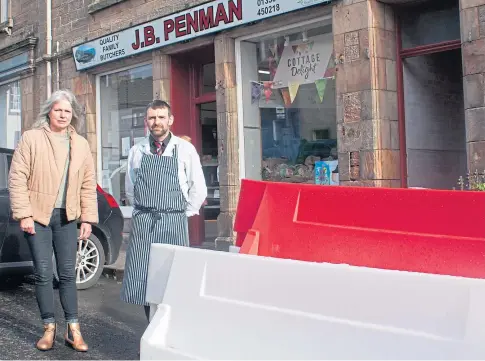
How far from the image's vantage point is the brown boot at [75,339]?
4484 millimetres

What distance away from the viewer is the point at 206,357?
2.57m

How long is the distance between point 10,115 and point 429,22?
1114cm

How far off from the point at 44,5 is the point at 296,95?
703 centimetres

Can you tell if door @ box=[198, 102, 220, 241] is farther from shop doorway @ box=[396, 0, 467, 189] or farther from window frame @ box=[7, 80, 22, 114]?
window frame @ box=[7, 80, 22, 114]

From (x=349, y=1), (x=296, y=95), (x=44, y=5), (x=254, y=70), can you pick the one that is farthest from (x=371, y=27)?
(x=44, y=5)

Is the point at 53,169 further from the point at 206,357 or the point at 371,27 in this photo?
the point at 371,27

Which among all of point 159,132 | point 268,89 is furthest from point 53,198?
point 268,89

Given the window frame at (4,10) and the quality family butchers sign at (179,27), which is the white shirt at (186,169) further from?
the window frame at (4,10)

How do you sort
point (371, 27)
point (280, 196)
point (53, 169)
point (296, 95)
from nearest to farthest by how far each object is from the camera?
point (280, 196), point (53, 169), point (371, 27), point (296, 95)

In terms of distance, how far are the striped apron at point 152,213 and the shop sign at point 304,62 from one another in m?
5.30

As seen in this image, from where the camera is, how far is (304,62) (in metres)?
9.38

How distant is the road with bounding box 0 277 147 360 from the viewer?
4.48 meters

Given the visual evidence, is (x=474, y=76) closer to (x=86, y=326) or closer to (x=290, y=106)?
(x=290, y=106)

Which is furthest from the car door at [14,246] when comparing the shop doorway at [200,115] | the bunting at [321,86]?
the bunting at [321,86]
